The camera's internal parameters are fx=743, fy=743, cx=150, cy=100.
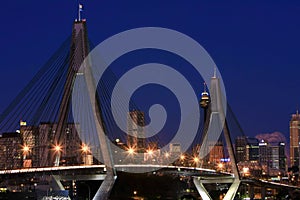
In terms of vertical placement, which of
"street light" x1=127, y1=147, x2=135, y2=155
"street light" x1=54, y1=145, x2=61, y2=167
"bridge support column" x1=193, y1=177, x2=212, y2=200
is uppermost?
"street light" x1=127, y1=147, x2=135, y2=155

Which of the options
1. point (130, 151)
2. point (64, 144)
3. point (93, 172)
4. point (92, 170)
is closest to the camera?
point (92, 170)

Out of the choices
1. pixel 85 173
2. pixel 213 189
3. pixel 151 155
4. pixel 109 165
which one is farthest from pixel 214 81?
pixel 213 189

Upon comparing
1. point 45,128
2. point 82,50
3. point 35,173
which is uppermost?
point 82,50

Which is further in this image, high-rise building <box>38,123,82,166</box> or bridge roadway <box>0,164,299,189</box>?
high-rise building <box>38,123,82,166</box>

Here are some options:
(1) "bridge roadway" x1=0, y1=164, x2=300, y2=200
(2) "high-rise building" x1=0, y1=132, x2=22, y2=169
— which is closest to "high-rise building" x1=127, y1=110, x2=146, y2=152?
(1) "bridge roadway" x1=0, y1=164, x2=300, y2=200

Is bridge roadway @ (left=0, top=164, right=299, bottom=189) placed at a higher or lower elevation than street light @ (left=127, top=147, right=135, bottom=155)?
lower

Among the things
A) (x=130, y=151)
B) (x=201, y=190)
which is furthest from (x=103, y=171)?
(x=201, y=190)

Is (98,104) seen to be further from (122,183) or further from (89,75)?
(122,183)

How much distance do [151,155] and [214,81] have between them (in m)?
6.67

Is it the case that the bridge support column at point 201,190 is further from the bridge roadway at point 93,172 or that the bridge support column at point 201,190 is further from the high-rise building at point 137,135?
the high-rise building at point 137,135

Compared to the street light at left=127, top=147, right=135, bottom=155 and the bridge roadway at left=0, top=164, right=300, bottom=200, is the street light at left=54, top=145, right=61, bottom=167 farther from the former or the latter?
the street light at left=127, top=147, right=135, bottom=155

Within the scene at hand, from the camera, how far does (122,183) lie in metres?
69.4

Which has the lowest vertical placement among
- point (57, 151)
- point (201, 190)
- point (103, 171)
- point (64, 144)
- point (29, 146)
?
point (201, 190)

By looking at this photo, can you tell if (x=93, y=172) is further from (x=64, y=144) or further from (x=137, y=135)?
(x=137, y=135)
